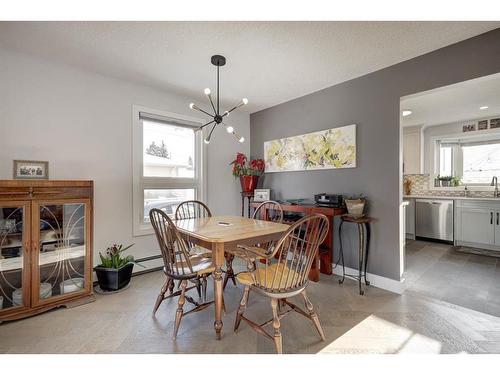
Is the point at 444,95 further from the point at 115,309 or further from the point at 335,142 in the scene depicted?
the point at 115,309

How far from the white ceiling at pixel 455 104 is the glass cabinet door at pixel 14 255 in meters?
3.88

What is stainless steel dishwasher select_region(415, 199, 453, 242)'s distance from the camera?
4.24 metres

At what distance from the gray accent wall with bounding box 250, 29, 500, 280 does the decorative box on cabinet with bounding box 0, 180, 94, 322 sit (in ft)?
9.02

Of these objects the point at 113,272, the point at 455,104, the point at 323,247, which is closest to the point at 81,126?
the point at 113,272

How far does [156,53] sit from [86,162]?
1426 mm

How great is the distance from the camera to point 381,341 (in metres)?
1.69

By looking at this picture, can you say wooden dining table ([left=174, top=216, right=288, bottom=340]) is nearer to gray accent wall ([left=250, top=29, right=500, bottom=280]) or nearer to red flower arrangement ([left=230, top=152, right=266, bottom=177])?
gray accent wall ([left=250, top=29, right=500, bottom=280])

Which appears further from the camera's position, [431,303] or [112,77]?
[112,77]

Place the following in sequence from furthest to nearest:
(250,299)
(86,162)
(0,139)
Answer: (86,162)
(250,299)
(0,139)

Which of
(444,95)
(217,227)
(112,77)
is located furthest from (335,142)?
(112,77)

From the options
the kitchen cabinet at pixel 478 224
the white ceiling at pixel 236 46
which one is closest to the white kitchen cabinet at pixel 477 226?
the kitchen cabinet at pixel 478 224

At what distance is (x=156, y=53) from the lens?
89.1 inches

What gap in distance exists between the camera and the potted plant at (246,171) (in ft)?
12.2

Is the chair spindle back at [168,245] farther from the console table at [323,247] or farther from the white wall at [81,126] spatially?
the console table at [323,247]
